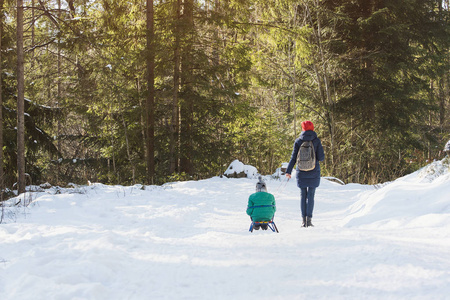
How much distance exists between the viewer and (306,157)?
618 cm

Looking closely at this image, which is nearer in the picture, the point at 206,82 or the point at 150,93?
the point at 150,93

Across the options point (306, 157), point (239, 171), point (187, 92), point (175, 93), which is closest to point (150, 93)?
point (175, 93)

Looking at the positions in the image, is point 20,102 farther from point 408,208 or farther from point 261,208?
point 408,208

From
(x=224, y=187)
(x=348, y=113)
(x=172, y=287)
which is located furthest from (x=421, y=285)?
(x=348, y=113)

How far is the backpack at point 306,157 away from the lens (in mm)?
6156

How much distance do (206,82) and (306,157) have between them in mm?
8757

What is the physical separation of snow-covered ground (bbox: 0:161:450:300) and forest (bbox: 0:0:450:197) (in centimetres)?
715

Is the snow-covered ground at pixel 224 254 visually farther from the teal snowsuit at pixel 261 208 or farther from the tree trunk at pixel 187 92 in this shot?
the tree trunk at pixel 187 92

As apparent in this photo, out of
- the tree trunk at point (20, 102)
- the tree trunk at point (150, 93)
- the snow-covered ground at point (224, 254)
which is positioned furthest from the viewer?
the tree trunk at point (150, 93)

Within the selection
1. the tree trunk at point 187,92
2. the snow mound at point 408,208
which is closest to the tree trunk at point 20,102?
the tree trunk at point 187,92

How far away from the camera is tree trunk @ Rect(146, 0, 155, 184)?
510 inches

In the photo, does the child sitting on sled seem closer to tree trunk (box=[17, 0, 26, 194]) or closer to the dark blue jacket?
the dark blue jacket

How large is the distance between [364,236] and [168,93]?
11.2 m

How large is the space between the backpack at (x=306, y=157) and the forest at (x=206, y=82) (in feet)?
25.1
